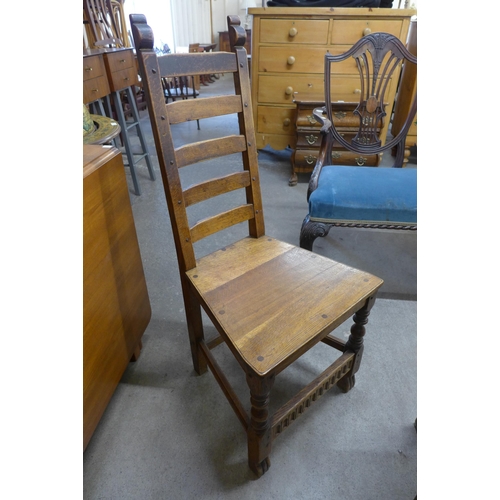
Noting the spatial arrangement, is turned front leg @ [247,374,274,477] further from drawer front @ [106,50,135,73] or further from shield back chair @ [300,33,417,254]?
drawer front @ [106,50,135,73]

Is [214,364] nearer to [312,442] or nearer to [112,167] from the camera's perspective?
[312,442]

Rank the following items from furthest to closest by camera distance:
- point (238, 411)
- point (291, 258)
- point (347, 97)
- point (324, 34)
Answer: point (347, 97), point (324, 34), point (291, 258), point (238, 411)

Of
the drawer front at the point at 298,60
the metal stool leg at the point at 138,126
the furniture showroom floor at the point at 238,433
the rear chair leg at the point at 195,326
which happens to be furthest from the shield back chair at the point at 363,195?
the metal stool leg at the point at 138,126

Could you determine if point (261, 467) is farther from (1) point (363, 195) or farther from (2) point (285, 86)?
(2) point (285, 86)

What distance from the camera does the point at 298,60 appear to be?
2604mm

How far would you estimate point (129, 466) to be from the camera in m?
0.99

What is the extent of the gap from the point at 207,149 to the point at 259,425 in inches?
31.7

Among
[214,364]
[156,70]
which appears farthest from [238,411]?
[156,70]

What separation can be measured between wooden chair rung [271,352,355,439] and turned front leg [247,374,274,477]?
1.6 inches

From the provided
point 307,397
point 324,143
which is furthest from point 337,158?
point 307,397

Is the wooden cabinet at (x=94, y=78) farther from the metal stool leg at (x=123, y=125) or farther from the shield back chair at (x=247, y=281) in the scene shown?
the shield back chair at (x=247, y=281)

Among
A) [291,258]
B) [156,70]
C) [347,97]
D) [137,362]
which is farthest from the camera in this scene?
[347,97]

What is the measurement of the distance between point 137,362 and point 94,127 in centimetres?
112

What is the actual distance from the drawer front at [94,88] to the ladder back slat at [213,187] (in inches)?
52.6
